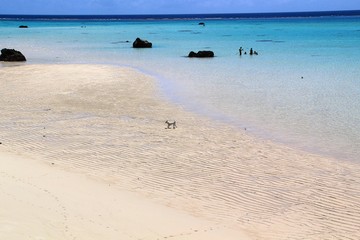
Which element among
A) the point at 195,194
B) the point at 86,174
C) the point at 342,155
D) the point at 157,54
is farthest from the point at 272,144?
the point at 157,54

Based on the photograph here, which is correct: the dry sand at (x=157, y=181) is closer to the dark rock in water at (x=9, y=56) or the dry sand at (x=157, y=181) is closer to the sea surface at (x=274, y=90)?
the sea surface at (x=274, y=90)

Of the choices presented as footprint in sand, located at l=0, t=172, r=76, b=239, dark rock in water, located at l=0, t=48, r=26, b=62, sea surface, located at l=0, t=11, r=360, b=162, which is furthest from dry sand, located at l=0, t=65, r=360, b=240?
dark rock in water, located at l=0, t=48, r=26, b=62

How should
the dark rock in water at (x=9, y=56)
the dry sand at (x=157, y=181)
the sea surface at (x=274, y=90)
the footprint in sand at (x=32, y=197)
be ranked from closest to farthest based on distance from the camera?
the footprint in sand at (x=32, y=197)
the dry sand at (x=157, y=181)
the sea surface at (x=274, y=90)
the dark rock in water at (x=9, y=56)

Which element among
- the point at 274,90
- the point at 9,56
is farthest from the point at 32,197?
the point at 9,56

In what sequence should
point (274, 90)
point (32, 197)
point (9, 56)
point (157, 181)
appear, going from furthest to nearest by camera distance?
point (9, 56), point (274, 90), point (157, 181), point (32, 197)

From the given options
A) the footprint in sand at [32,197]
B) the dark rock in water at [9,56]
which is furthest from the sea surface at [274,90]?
the footprint in sand at [32,197]

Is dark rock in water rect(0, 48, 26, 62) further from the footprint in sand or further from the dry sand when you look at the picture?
the footprint in sand

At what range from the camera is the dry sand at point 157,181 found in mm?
7422

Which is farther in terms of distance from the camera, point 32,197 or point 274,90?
point 274,90

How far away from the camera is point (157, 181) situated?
32.3ft

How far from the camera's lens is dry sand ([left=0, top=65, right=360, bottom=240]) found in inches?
292

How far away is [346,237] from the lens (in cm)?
749

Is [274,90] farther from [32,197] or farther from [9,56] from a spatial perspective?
[9,56]

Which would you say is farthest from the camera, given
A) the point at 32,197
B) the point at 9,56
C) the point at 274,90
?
the point at 9,56
